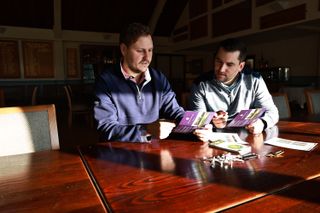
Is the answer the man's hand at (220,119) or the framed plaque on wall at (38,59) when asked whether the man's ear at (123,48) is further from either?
the framed plaque on wall at (38,59)

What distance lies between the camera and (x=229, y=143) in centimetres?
120

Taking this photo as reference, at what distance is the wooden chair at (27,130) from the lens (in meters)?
1.25

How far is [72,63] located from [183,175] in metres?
8.01

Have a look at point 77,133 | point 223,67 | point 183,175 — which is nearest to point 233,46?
point 223,67

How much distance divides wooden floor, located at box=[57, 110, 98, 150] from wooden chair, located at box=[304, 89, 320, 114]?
8.21ft

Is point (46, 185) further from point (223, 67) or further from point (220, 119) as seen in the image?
point (223, 67)

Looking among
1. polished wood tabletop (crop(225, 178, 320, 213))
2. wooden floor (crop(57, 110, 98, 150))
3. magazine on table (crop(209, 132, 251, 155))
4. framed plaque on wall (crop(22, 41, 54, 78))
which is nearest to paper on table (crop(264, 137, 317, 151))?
magazine on table (crop(209, 132, 251, 155))

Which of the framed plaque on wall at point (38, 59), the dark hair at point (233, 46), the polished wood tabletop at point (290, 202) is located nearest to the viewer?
the polished wood tabletop at point (290, 202)

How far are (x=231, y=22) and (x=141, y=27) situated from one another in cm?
589

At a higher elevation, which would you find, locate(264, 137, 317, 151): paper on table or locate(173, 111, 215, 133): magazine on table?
locate(173, 111, 215, 133): magazine on table

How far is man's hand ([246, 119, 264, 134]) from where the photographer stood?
4.76 feet

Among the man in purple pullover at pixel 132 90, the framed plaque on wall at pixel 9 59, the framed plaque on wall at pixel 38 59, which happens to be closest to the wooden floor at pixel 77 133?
the man in purple pullover at pixel 132 90

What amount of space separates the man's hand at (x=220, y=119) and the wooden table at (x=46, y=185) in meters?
0.84

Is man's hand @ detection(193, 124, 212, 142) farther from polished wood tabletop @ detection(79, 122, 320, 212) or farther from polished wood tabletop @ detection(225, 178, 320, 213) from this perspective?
polished wood tabletop @ detection(225, 178, 320, 213)
